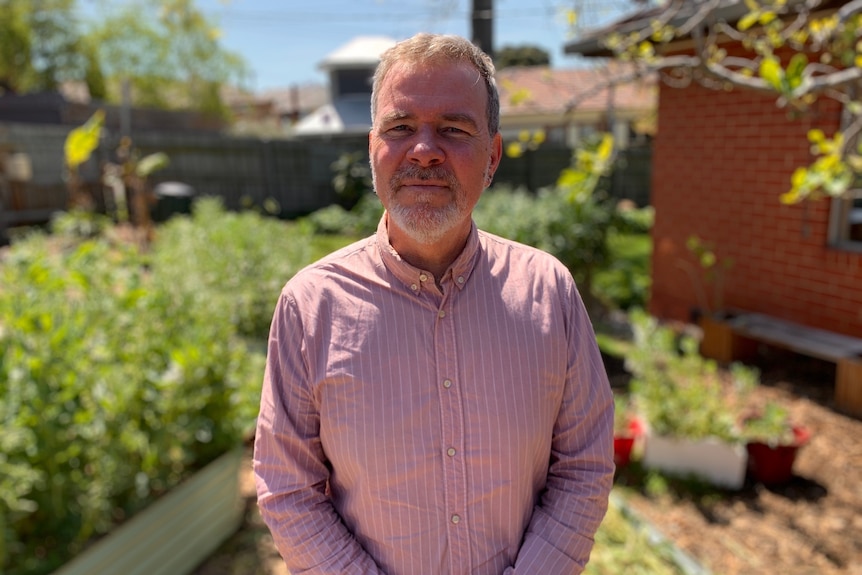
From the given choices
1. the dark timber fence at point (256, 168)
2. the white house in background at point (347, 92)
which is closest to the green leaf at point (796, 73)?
the dark timber fence at point (256, 168)

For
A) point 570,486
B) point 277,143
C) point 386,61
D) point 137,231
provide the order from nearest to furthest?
point 386,61, point 570,486, point 137,231, point 277,143

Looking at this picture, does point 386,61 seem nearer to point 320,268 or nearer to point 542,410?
point 320,268

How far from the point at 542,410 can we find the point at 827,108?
5095 mm

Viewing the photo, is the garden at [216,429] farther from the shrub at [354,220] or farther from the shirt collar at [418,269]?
the shrub at [354,220]

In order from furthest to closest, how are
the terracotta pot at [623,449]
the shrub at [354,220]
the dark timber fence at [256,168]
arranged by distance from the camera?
1. the dark timber fence at [256,168]
2. the shrub at [354,220]
3. the terracotta pot at [623,449]

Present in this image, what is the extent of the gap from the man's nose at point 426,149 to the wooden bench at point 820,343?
4661 millimetres

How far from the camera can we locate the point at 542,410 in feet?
4.90

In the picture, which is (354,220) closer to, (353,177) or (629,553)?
(353,177)

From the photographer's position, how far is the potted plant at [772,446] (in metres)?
3.96

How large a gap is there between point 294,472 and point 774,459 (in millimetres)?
3513

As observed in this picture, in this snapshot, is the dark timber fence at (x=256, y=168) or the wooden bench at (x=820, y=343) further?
the dark timber fence at (x=256, y=168)

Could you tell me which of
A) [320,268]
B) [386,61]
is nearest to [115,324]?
[320,268]

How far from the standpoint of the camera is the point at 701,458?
4.05 m

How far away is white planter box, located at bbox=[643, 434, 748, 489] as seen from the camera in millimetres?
3997
